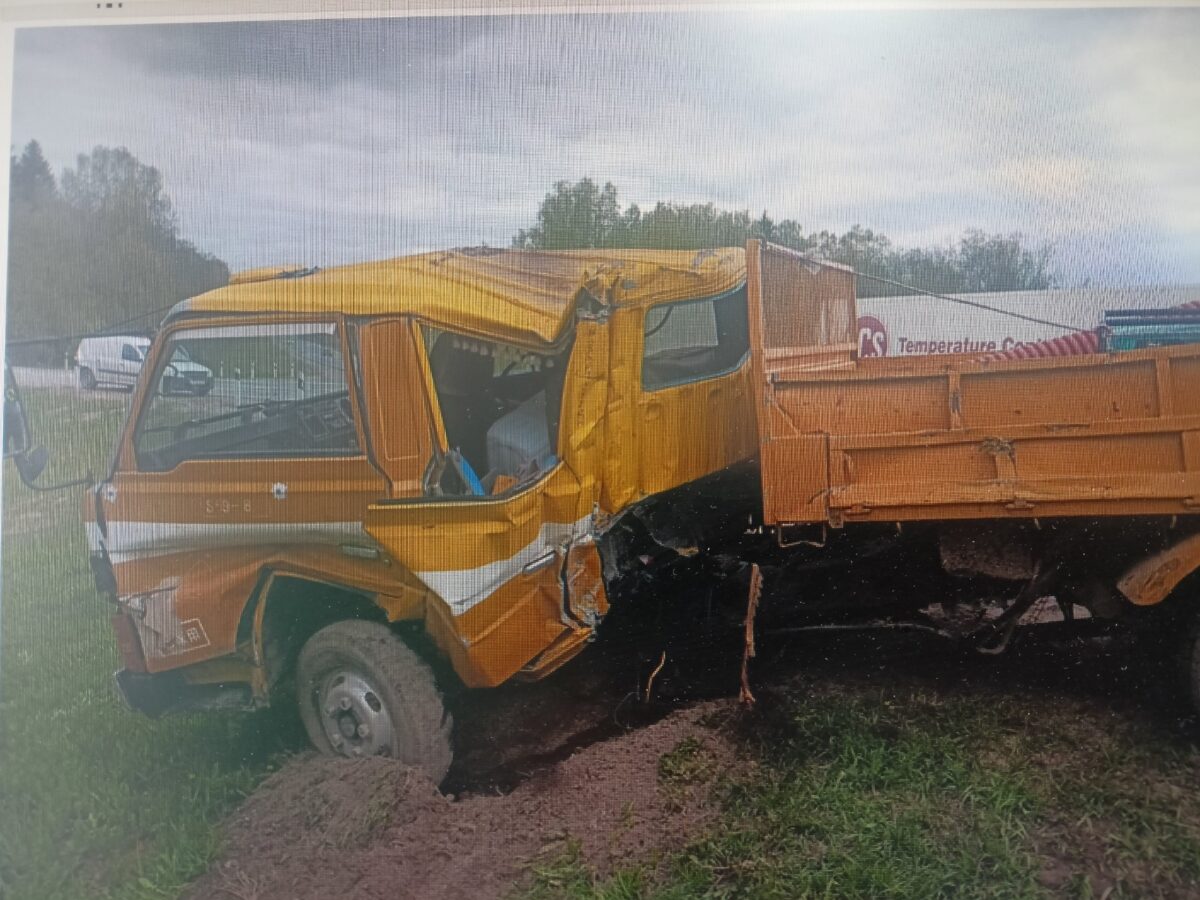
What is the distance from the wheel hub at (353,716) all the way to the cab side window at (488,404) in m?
0.47

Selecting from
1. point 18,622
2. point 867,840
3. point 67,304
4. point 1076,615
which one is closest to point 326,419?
point 67,304

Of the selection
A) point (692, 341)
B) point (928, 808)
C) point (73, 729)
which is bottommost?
point (928, 808)

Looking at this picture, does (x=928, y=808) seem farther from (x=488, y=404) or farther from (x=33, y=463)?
(x=33, y=463)

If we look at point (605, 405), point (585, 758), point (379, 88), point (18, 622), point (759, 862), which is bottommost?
point (759, 862)

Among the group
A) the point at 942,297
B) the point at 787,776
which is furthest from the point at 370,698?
the point at 942,297

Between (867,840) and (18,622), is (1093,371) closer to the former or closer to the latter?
(867,840)

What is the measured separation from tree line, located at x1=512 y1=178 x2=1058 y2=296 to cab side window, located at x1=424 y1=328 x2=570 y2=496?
0.26 metres

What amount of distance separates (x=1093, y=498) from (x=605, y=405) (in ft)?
3.25

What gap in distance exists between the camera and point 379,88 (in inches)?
78.7

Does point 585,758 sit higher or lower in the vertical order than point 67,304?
lower

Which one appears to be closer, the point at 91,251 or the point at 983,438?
the point at 983,438

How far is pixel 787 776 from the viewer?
6.40 ft

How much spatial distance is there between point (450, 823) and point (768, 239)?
4.63 ft

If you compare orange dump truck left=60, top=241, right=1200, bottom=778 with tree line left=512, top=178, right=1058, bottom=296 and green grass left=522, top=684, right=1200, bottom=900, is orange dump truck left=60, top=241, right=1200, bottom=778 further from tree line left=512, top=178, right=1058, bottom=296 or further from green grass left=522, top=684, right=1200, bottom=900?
green grass left=522, top=684, right=1200, bottom=900
